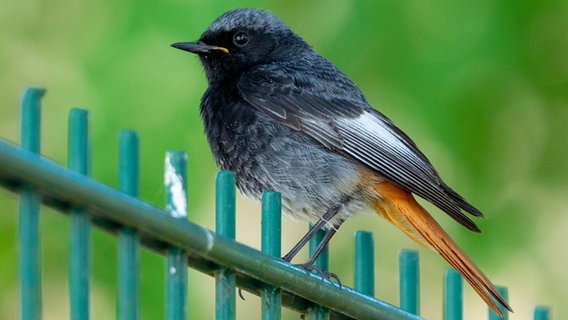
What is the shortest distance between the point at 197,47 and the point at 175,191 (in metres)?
2.88

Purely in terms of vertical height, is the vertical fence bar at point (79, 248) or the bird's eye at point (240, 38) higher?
the bird's eye at point (240, 38)

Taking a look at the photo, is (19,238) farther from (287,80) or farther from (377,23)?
(377,23)

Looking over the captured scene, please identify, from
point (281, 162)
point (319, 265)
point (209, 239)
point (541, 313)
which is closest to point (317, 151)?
point (281, 162)

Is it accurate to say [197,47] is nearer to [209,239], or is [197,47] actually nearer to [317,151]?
[317,151]

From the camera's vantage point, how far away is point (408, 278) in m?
3.73

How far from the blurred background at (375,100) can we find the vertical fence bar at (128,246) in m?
2.93

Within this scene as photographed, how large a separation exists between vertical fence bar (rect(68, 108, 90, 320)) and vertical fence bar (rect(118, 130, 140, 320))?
0.30 feet

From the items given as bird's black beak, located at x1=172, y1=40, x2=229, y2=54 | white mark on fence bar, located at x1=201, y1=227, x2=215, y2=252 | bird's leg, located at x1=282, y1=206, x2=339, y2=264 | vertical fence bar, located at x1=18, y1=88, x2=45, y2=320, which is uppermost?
bird's black beak, located at x1=172, y1=40, x2=229, y2=54

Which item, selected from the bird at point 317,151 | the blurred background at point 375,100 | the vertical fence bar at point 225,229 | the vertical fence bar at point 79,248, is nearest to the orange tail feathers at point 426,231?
the bird at point 317,151

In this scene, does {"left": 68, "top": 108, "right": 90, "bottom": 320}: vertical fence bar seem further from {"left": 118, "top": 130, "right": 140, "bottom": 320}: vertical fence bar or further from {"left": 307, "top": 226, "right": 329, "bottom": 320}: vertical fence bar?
{"left": 307, "top": 226, "right": 329, "bottom": 320}: vertical fence bar

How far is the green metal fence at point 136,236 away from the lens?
2309mm

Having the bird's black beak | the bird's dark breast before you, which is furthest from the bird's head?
the bird's dark breast

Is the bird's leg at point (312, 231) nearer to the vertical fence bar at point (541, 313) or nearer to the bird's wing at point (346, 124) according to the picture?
the bird's wing at point (346, 124)

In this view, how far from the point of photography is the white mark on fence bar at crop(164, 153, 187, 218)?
2.63 meters
